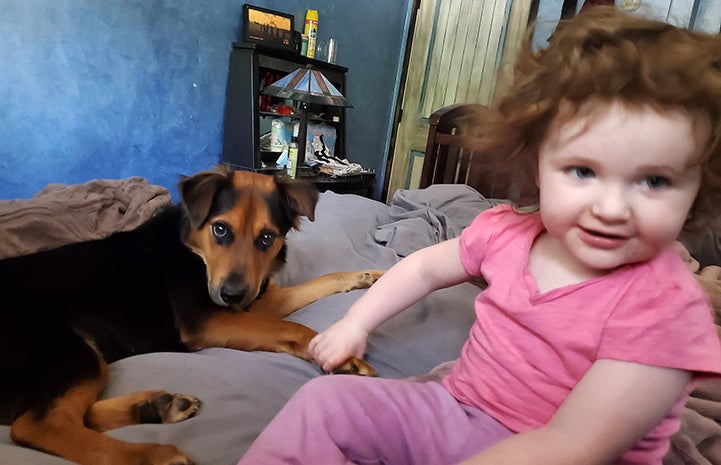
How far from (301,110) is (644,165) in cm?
283

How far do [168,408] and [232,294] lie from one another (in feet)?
1.36

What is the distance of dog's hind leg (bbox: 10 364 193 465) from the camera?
0.86 m

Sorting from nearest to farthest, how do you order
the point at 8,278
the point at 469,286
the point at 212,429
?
A: the point at 212,429 < the point at 8,278 < the point at 469,286

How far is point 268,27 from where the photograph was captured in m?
3.34

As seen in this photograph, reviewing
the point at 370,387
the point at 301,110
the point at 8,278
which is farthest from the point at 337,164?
the point at 370,387

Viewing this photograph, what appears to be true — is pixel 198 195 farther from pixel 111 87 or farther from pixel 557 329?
pixel 111 87

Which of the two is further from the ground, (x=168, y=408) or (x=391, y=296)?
(x=391, y=296)

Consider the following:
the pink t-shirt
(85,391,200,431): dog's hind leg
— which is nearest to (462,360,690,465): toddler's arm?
the pink t-shirt

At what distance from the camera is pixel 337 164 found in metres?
3.77

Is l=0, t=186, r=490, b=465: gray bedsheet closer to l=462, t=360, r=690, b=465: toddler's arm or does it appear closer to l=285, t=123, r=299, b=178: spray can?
l=462, t=360, r=690, b=465: toddler's arm

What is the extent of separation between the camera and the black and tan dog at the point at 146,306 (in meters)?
0.94

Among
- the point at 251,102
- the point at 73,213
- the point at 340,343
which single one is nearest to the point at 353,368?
the point at 340,343

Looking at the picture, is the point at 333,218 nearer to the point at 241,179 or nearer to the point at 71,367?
the point at 241,179

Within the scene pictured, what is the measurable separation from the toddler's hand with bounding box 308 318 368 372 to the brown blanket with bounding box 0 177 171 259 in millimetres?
1050
